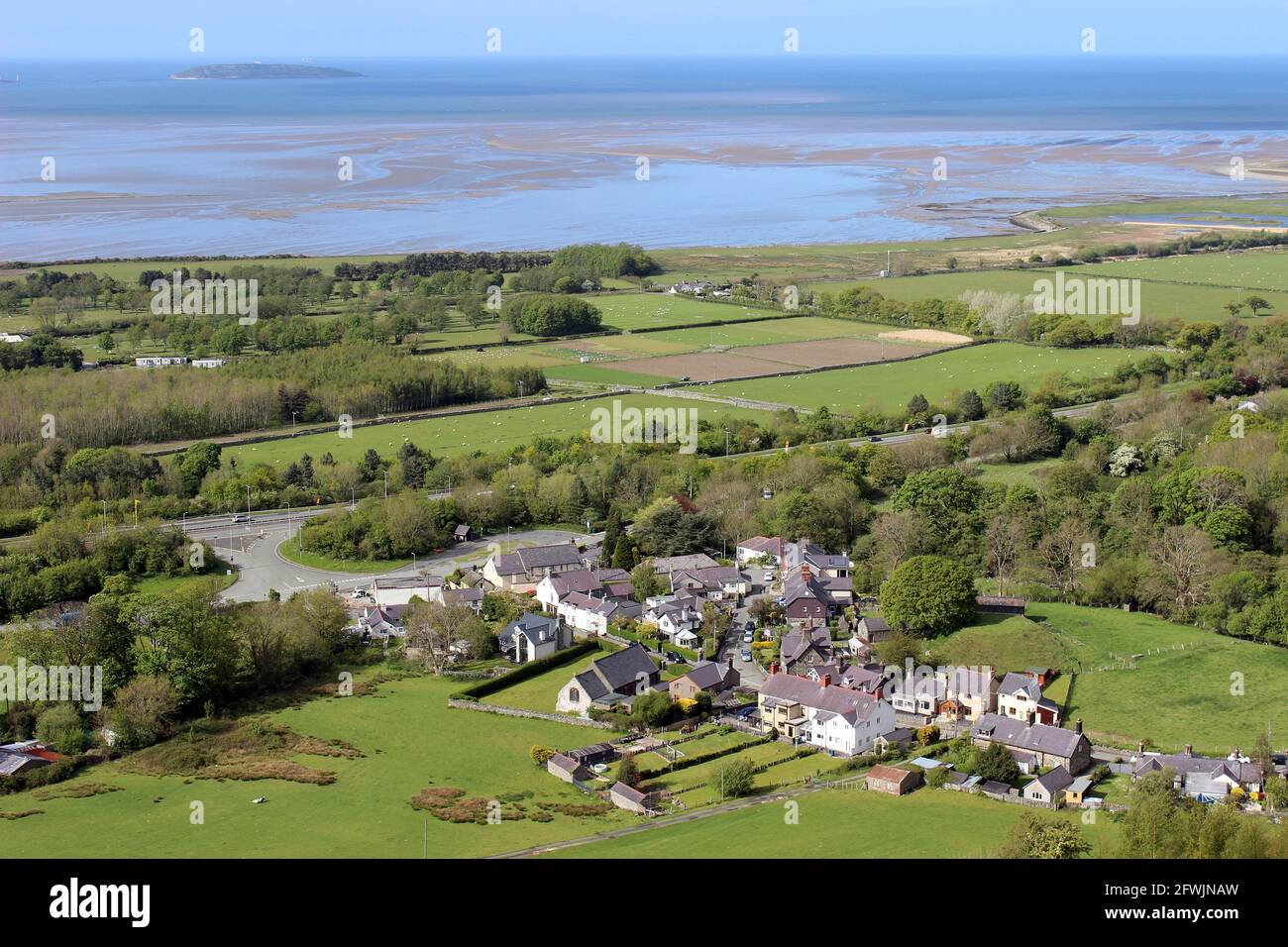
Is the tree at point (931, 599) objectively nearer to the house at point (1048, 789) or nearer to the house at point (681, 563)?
the house at point (681, 563)

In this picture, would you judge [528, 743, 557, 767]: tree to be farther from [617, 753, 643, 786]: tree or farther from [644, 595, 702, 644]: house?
[644, 595, 702, 644]: house

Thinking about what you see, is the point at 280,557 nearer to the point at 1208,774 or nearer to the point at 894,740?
the point at 894,740

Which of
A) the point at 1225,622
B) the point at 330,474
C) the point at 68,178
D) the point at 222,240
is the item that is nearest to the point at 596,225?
the point at 222,240

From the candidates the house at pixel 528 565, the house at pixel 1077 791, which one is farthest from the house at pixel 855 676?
the house at pixel 528 565

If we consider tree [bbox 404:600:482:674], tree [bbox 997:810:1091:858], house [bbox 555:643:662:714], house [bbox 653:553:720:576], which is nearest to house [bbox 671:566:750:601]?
house [bbox 653:553:720:576]

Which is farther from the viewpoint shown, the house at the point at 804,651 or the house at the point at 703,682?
the house at the point at 804,651

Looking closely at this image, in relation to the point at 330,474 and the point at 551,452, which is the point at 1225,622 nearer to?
the point at 551,452
